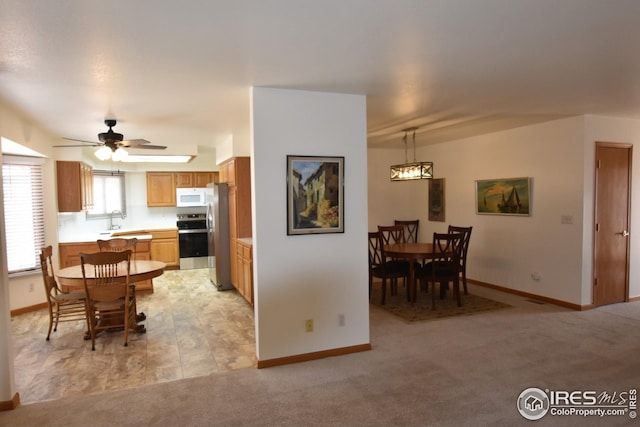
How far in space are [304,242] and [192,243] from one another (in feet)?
17.0

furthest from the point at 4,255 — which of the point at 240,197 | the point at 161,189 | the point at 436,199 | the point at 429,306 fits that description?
the point at 436,199

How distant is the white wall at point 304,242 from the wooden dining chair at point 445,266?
1763 millimetres

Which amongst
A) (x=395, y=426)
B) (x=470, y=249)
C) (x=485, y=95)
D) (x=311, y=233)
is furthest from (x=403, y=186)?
(x=395, y=426)

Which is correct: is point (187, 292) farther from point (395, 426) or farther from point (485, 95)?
point (485, 95)

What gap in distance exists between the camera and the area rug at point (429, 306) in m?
4.81

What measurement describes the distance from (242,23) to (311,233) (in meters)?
1.92

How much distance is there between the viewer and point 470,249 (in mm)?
6570

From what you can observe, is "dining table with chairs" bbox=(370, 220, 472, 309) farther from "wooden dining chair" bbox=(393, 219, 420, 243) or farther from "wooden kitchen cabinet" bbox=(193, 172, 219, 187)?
"wooden kitchen cabinet" bbox=(193, 172, 219, 187)

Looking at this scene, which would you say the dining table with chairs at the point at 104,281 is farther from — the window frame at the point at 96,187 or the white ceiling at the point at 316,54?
the window frame at the point at 96,187

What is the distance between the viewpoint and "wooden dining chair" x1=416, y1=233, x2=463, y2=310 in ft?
16.8

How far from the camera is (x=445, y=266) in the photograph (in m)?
5.37

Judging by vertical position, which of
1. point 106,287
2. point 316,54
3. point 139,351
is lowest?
point 139,351

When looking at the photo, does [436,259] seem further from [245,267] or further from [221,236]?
[221,236]

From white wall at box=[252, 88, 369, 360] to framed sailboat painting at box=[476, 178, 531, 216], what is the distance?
3.06 metres
